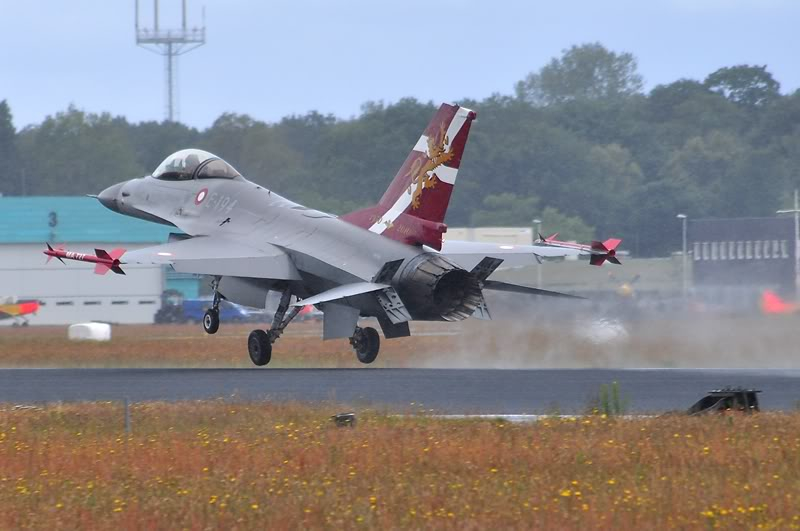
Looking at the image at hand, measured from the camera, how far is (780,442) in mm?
14211

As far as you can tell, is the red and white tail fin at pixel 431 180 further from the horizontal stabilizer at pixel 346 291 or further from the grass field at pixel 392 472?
the grass field at pixel 392 472

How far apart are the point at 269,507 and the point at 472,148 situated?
246ft

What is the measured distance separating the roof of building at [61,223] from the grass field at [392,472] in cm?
4896

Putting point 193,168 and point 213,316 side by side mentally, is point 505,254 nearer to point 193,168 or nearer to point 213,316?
point 213,316

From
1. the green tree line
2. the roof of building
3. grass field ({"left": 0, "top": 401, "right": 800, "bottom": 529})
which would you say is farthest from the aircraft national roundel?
the green tree line

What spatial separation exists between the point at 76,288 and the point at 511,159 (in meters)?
32.2

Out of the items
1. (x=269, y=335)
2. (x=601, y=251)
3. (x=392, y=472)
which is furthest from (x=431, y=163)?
(x=392, y=472)

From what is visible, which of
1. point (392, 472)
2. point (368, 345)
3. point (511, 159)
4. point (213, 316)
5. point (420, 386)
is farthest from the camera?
point (511, 159)

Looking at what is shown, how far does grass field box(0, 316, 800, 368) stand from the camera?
28766mm

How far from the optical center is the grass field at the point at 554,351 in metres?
28.8

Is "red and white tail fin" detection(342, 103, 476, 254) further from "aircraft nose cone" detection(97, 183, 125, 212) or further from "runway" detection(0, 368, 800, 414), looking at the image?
"aircraft nose cone" detection(97, 183, 125, 212)

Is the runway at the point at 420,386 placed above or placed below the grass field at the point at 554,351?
below

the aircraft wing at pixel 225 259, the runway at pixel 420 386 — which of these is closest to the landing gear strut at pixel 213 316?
the aircraft wing at pixel 225 259

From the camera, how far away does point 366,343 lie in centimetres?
2728
